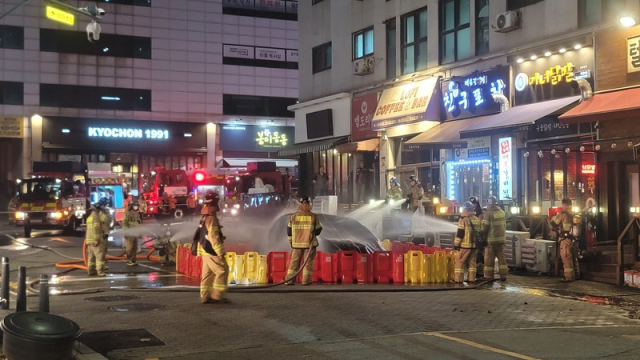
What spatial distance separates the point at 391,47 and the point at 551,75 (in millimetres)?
9158

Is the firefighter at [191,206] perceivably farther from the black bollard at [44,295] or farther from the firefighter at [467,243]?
the black bollard at [44,295]

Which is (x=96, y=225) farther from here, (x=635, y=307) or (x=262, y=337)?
(x=635, y=307)

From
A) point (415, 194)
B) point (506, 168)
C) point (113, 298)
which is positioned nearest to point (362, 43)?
point (415, 194)

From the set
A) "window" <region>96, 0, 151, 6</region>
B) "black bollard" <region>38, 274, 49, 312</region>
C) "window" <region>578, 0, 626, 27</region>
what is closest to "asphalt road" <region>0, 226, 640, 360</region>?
"black bollard" <region>38, 274, 49, 312</region>

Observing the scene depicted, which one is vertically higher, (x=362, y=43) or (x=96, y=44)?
(x=96, y=44)

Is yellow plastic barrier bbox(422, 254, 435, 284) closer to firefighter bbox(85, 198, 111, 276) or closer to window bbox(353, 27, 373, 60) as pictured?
firefighter bbox(85, 198, 111, 276)

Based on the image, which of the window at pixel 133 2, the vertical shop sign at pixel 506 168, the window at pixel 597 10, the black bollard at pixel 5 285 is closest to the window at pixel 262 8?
the window at pixel 133 2

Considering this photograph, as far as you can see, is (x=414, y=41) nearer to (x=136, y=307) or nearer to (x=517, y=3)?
(x=517, y=3)

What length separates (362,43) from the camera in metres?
28.4

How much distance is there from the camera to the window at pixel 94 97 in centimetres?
4566

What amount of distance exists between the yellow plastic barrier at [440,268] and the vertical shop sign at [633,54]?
6518 millimetres

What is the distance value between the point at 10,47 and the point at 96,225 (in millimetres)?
35359

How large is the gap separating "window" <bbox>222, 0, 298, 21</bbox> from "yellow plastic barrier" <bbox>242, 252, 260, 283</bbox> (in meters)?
39.9

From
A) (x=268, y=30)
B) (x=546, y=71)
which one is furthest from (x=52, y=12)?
(x=268, y=30)
